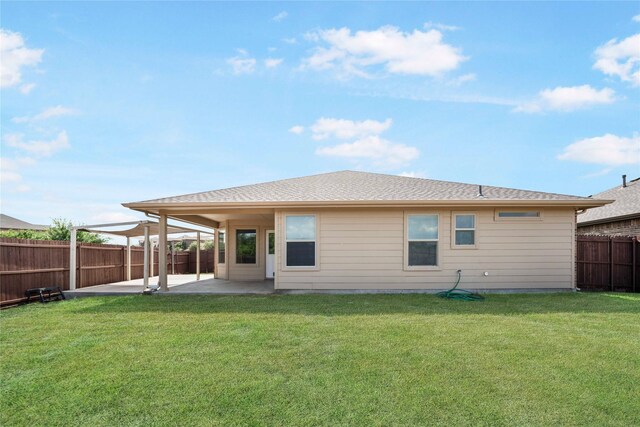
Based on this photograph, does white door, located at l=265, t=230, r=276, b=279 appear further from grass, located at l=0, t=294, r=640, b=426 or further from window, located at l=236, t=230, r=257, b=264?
grass, located at l=0, t=294, r=640, b=426

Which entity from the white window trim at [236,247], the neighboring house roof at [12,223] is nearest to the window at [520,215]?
the white window trim at [236,247]

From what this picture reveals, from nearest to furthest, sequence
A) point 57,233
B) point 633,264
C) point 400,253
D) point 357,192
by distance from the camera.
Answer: point 400,253 → point 357,192 → point 633,264 → point 57,233

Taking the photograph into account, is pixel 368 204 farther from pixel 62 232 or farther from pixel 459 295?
pixel 62 232

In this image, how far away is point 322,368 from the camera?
440cm

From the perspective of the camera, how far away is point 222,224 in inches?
626

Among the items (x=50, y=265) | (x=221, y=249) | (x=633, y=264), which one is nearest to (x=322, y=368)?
(x=50, y=265)

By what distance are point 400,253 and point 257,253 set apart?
5927 millimetres

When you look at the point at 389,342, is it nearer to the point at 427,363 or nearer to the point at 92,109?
the point at 427,363

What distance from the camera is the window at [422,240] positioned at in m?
10.6

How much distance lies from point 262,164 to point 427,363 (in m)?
11.7

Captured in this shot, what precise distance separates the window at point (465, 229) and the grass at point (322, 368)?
312 cm

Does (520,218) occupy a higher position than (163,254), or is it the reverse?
(520,218)

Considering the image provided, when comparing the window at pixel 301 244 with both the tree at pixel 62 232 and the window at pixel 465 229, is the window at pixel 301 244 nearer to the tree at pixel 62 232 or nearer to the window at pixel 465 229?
the window at pixel 465 229

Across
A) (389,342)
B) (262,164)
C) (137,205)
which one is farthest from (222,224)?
(389,342)
